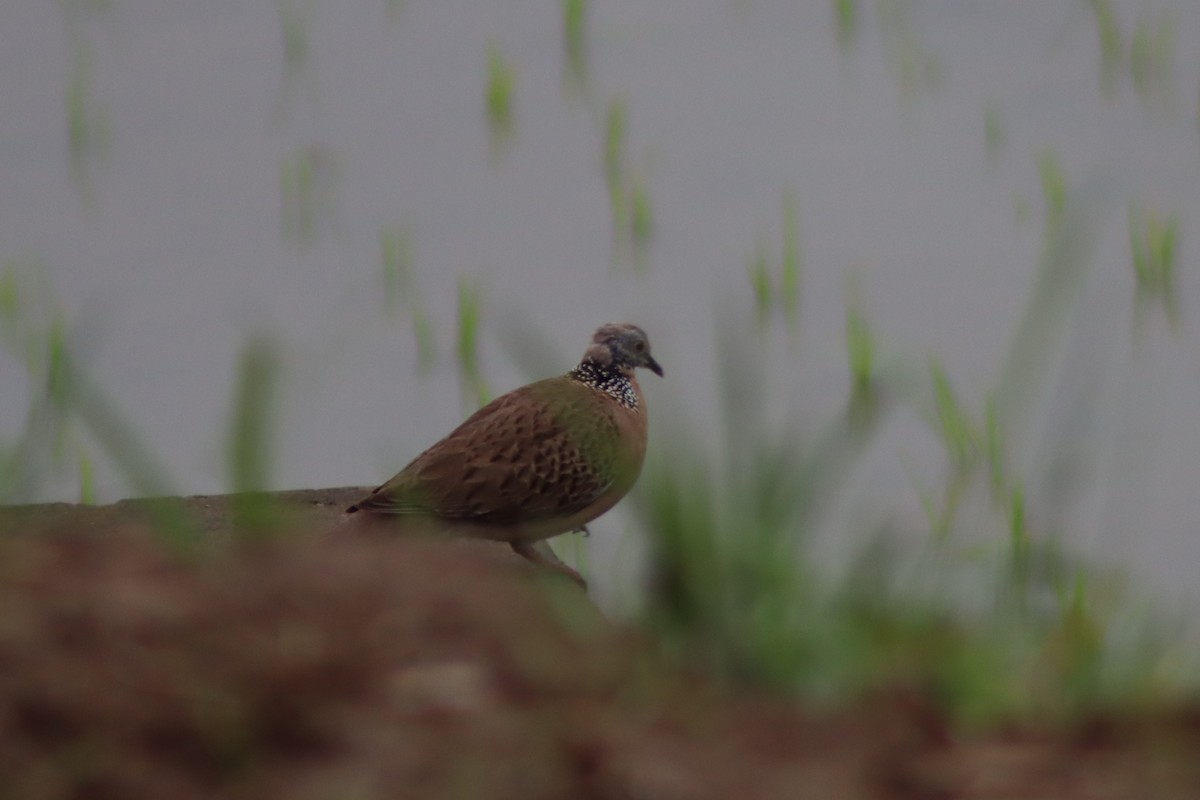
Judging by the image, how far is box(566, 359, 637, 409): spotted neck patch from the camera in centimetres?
495

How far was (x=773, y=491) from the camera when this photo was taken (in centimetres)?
310

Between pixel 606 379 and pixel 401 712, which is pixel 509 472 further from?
pixel 401 712

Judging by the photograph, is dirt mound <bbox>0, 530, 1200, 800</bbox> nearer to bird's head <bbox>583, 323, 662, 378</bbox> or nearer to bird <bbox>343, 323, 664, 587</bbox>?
bird <bbox>343, 323, 664, 587</bbox>

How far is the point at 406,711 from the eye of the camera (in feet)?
7.04

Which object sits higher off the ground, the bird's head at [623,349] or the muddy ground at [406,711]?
the bird's head at [623,349]

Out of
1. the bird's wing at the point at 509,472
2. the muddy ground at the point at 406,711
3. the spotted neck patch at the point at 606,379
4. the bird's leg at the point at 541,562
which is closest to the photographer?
the muddy ground at the point at 406,711

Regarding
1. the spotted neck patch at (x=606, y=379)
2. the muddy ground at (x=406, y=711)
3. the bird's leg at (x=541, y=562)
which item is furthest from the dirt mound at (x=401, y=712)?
the spotted neck patch at (x=606, y=379)

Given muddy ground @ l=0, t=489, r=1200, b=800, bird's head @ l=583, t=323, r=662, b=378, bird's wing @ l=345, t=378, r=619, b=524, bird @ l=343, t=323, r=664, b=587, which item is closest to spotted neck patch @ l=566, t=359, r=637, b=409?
bird's head @ l=583, t=323, r=662, b=378

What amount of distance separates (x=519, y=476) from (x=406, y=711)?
2.31 m

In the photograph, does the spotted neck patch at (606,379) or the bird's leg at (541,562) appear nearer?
the bird's leg at (541,562)

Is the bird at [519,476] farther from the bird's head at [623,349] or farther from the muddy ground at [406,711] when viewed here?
the muddy ground at [406,711]

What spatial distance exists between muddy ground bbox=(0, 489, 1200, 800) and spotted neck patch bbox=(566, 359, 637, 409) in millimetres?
2194

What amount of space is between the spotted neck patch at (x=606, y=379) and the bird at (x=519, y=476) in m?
0.18

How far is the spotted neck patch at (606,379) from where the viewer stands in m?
4.95
